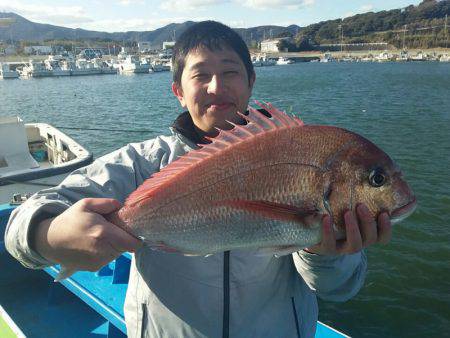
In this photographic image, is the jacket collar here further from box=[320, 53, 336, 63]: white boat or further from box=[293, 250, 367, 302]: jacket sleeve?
box=[320, 53, 336, 63]: white boat

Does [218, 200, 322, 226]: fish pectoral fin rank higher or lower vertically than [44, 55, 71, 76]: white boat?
higher

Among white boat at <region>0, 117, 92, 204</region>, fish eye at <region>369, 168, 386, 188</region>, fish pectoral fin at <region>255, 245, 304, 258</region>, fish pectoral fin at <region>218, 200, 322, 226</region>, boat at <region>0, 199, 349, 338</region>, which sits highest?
fish eye at <region>369, 168, 386, 188</region>

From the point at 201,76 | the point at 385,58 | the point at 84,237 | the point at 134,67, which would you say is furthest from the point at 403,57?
the point at 84,237

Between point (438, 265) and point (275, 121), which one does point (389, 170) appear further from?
point (438, 265)

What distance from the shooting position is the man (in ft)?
5.24

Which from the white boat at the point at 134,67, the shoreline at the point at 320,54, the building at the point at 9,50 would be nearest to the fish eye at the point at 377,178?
the white boat at the point at 134,67

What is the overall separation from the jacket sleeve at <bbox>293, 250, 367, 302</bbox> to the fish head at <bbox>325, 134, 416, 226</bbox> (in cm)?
36

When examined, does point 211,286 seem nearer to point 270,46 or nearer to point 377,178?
point 377,178

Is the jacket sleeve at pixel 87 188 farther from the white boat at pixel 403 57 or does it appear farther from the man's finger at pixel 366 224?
the white boat at pixel 403 57

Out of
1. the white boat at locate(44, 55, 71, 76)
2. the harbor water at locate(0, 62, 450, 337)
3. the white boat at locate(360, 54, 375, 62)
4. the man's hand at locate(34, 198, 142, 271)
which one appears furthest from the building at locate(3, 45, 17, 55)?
the man's hand at locate(34, 198, 142, 271)

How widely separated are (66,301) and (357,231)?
4773 millimetres

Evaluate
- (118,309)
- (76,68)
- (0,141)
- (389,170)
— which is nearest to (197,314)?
(389,170)

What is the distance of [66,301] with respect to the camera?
5250mm

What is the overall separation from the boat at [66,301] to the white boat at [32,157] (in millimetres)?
1914
